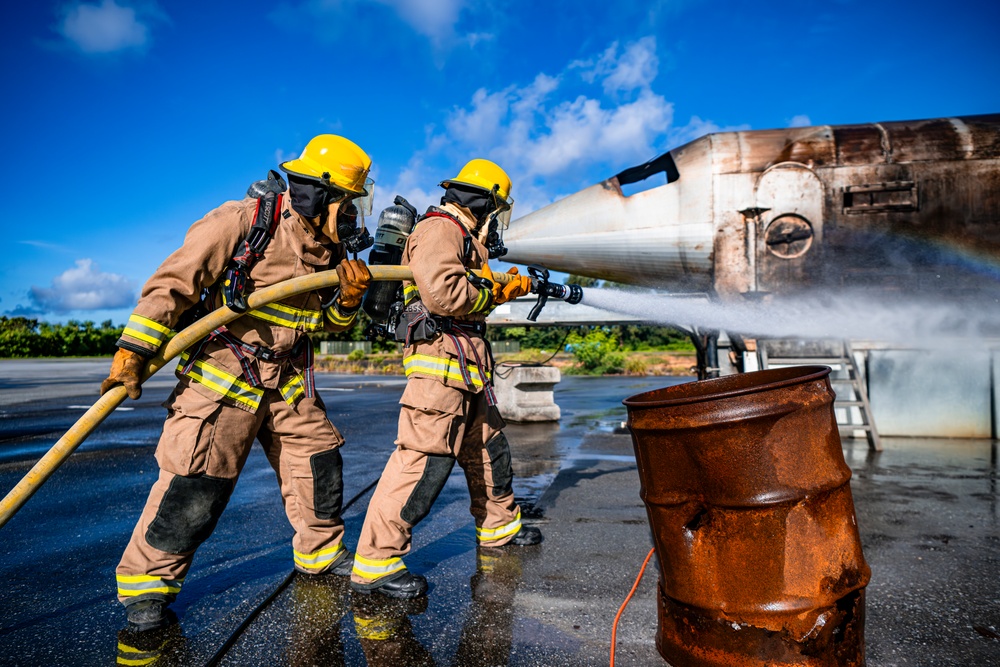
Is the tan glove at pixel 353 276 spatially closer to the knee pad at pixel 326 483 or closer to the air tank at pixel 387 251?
the air tank at pixel 387 251

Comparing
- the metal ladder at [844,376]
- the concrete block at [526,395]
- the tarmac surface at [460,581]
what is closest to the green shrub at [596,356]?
the concrete block at [526,395]

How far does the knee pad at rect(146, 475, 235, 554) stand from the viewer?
95.7 inches

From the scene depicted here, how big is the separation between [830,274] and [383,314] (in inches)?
166

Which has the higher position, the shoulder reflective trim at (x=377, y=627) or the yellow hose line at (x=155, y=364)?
the yellow hose line at (x=155, y=364)

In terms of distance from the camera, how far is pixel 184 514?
2.46 metres

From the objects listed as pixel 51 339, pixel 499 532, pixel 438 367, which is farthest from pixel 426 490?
pixel 51 339

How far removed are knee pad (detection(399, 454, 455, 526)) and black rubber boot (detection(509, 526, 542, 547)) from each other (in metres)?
0.73

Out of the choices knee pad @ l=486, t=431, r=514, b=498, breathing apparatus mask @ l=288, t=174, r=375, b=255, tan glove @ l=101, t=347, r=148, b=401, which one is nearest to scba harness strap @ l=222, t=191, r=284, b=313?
breathing apparatus mask @ l=288, t=174, r=375, b=255

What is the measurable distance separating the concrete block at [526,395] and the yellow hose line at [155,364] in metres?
5.61

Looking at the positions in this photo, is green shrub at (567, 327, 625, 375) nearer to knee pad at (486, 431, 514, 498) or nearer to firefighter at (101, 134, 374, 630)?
knee pad at (486, 431, 514, 498)

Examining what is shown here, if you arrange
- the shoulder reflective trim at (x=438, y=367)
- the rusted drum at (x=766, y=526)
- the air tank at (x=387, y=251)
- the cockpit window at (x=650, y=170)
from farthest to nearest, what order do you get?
the cockpit window at (x=650, y=170) < the air tank at (x=387, y=251) < the shoulder reflective trim at (x=438, y=367) < the rusted drum at (x=766, y=526)

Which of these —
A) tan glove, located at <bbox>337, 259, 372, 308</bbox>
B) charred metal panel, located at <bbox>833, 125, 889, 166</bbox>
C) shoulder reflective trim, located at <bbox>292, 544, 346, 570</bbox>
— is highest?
charred metal panel, located at <bbox>833, 125, 889, 166</bbox>

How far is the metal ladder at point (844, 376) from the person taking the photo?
6344 mm

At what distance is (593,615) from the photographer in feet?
8.25
